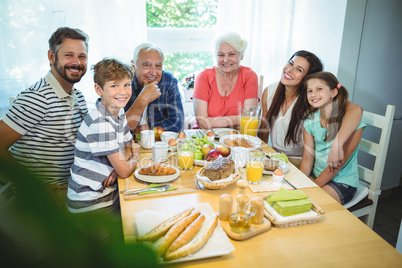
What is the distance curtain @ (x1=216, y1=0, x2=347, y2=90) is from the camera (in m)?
2.46

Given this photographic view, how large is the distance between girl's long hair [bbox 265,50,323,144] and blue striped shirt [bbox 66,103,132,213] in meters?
1.08

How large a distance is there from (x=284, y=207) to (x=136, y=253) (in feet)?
2.61

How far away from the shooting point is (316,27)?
8.55 feet

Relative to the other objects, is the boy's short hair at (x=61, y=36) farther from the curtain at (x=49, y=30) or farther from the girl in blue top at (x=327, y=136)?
the girl in blue top at (x=327, y=136)

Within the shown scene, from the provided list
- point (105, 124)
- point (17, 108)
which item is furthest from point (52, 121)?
point (105, 124)

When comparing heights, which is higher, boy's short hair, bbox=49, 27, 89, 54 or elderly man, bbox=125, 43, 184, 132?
boy's short hair, bbox=49, 27, 89, 54

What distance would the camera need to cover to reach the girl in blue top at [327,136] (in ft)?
5.29

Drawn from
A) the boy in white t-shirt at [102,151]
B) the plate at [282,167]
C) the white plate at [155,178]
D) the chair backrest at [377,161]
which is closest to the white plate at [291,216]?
the plate at [282,167]

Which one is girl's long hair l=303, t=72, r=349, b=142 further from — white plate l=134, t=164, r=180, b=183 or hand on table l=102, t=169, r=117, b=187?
hand on table l=102, t=169, r=117, b=187

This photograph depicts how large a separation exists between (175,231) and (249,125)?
106 centimetres

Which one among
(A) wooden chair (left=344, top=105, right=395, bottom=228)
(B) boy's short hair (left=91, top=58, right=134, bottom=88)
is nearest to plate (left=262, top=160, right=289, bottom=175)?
(A) wooden chair (left=344, top=105, right=395, bottom=228)

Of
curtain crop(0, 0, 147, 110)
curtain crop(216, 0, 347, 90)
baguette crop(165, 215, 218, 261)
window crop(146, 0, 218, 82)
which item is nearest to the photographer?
baguette crop(165, 215, 218, 261)

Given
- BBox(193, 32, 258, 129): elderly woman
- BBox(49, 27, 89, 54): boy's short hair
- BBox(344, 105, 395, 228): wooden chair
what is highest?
BBox(49, 27, 89, 54): boy's short hair

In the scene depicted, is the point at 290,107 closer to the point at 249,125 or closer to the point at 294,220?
the point at 249,125
